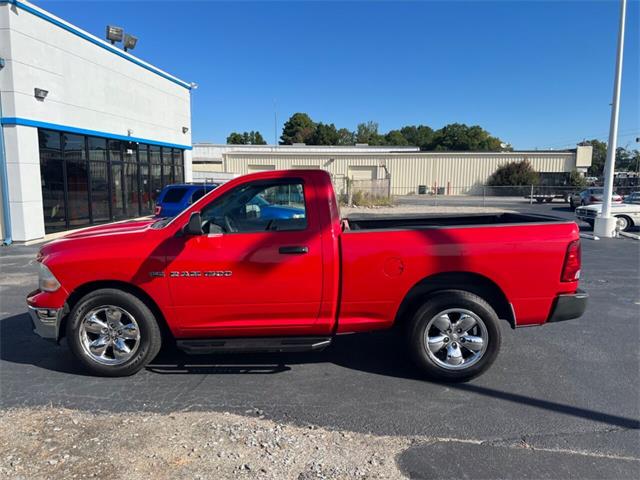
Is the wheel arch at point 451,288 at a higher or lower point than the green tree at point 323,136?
Result: lower

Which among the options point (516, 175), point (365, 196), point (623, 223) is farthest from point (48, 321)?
point (516, 175)

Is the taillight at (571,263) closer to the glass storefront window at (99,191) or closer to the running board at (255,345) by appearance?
the running board at (255,345)

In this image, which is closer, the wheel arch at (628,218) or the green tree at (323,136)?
the wheel arch at (628,218)

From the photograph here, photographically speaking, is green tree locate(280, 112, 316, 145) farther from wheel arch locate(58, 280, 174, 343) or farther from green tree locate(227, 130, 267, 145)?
wheel arch locate(58, 280, 174, 343)

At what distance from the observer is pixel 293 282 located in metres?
3.95

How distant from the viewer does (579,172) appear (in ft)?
153

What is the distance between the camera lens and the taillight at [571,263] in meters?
4.00

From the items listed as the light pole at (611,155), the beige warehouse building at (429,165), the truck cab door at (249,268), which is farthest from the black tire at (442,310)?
the beige warehouse building at (429,165)

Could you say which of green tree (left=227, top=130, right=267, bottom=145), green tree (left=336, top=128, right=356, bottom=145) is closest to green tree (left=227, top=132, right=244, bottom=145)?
green tree (left=227, top=130, right=267, bottom=145)

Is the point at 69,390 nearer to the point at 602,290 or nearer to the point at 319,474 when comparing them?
the point at 319,474

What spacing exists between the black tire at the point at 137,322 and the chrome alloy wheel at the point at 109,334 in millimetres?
30

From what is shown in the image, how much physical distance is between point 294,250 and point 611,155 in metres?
14.1

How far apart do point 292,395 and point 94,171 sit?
1402cm

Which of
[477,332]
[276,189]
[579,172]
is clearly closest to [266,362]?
[276,189]
